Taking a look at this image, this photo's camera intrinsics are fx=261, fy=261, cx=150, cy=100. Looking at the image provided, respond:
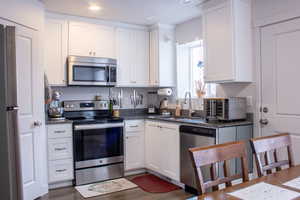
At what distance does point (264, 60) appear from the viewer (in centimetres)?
303

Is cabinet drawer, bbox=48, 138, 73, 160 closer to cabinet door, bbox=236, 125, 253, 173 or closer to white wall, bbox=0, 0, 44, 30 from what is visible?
white wall, bbox=0, 0, 44, 30

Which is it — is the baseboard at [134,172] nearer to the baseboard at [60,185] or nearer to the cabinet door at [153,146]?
the cabinet door at [153,146]

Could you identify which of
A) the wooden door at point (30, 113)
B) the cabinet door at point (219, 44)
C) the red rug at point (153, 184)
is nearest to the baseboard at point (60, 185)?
the wooden door at point (30, 113)

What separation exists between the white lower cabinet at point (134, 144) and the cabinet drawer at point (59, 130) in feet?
2.84

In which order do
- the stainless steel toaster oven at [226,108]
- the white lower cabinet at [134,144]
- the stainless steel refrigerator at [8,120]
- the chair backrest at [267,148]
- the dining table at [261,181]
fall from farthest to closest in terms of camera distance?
the white lower cabinet at [134,144] → the stainless steel toaster oven at [226,108] → the stainless steel refrigerator at [8,120] → the chair backrest at [267,148] → the dining table at [261,181]

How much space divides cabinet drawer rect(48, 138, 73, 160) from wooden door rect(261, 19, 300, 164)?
2.47 meters

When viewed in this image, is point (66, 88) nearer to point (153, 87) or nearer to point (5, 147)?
point (153, 87)

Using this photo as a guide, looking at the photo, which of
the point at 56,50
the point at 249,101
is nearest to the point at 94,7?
Result: the point at 56,50

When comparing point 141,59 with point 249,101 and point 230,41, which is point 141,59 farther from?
point 249,101

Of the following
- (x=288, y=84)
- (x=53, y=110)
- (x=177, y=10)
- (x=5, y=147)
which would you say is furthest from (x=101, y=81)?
(x=288, y=84)

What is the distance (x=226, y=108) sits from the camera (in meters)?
3.02

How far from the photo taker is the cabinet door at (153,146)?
3.81 m

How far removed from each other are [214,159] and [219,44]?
2070 mm

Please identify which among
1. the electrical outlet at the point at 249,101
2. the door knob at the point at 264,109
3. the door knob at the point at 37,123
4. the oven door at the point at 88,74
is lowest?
the door knob at the point at 37,123
